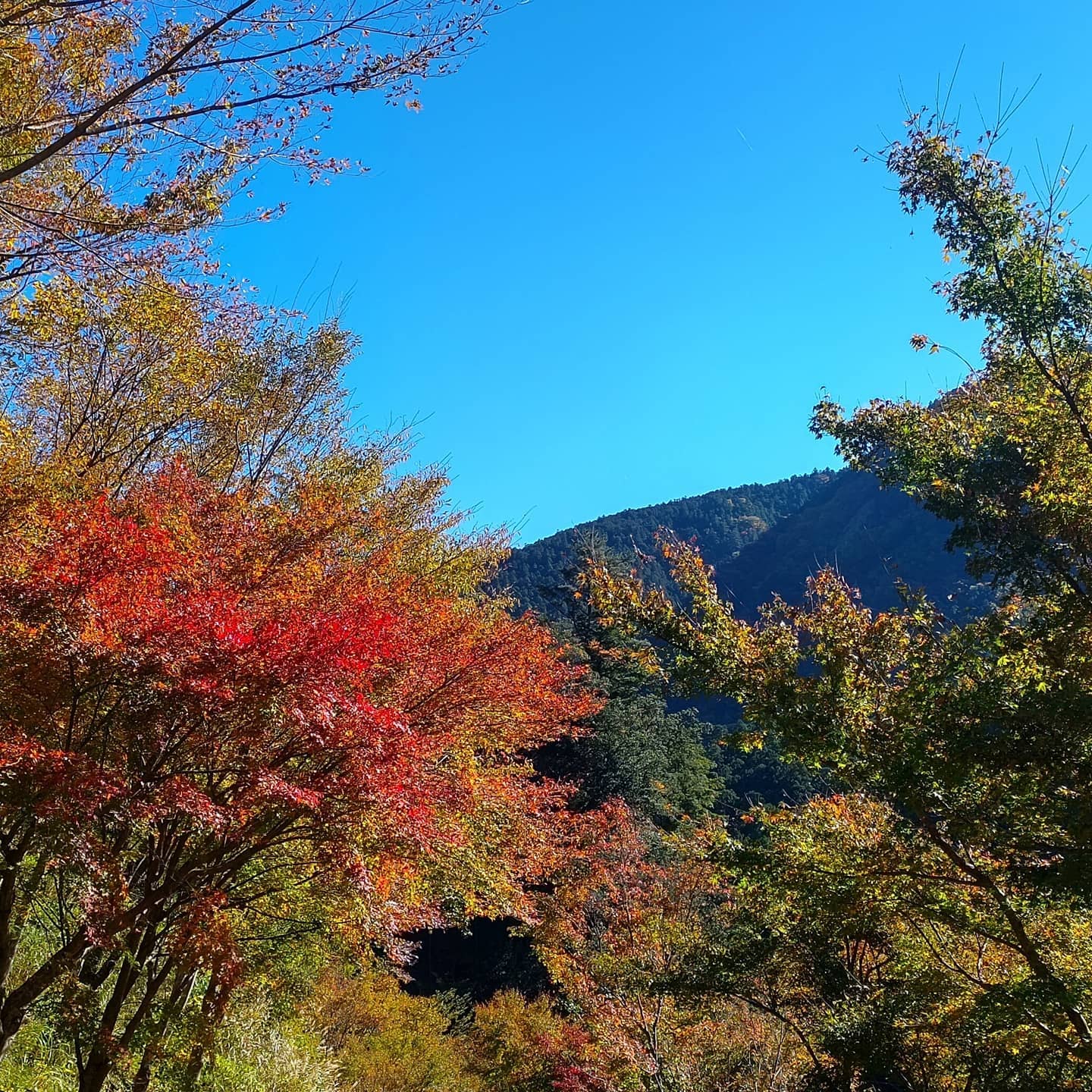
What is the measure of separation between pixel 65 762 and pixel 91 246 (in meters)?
3.64

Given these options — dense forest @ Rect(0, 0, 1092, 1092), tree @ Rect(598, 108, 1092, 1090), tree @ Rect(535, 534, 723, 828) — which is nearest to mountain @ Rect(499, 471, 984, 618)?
tree @ Rect(535, 534, 723, 828)

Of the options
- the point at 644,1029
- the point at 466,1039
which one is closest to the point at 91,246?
the point at 644,1029

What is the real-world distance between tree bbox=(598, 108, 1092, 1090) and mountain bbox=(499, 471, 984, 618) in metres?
49.9

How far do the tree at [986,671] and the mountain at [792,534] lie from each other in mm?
49936

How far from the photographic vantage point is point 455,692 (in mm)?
8047

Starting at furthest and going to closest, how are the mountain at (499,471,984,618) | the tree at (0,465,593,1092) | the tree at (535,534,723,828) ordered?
1. the mountain at (499,471,984,618)
2. the tree at (535,534,723,828)
3. the tree at (0,465,593,1092)

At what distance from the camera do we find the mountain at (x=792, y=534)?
68.2 m

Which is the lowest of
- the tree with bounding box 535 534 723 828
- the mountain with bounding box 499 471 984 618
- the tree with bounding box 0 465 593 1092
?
the tree with bounding box 535 534 723 828

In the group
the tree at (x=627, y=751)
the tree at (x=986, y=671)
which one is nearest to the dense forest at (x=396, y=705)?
the tree at (x=986, y=671)

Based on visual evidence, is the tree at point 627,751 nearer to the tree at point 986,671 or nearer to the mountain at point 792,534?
the tree at point 986,671

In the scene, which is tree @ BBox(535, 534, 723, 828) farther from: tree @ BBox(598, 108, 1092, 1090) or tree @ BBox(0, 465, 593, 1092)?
tree @ BBox(598, 108, 1092, 1090)

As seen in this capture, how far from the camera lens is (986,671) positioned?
18.8 feet

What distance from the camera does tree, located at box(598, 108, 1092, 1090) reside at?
207 inches

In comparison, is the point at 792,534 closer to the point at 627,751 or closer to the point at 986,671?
the point at 627,751
